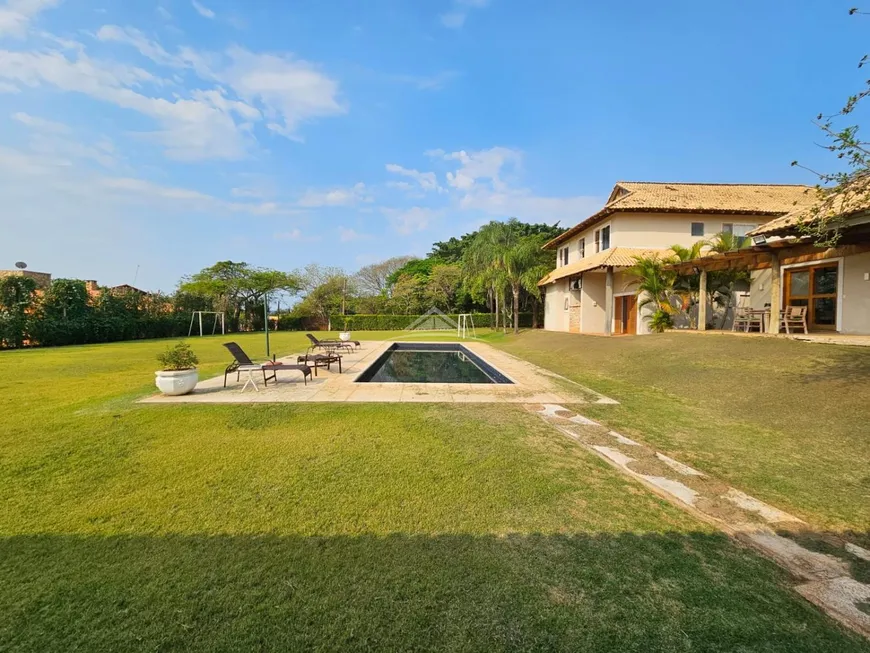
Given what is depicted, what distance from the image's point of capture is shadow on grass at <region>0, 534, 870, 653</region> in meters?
1.92

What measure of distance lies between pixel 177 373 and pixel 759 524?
850cm

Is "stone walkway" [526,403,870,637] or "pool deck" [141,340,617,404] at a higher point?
"pool deck" [141,340,617,404]

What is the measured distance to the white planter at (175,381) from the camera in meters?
7.12

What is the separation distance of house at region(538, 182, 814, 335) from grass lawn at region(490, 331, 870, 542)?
8.09 metres

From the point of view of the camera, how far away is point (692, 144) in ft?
68.8

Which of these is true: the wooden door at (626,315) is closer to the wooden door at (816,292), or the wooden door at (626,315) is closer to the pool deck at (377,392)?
the wooden door at (816,292)

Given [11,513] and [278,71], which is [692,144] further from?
[11,513]

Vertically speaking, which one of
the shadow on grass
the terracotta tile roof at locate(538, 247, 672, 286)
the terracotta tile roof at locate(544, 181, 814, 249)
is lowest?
the shadow on grass

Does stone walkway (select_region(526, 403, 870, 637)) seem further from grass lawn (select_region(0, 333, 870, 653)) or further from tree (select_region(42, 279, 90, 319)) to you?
tree (select_region(42, 279, 90, 319))

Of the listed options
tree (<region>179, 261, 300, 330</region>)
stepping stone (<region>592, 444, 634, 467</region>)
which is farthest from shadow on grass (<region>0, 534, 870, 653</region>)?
tree (<region>179, 261, 300, 330</region>)

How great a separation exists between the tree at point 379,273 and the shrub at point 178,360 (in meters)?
45.4

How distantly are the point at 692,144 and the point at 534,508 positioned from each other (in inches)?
980

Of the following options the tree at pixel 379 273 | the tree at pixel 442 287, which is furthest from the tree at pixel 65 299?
the tree at pixel 379 273

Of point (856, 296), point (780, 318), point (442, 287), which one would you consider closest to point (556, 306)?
point (780, 318)
